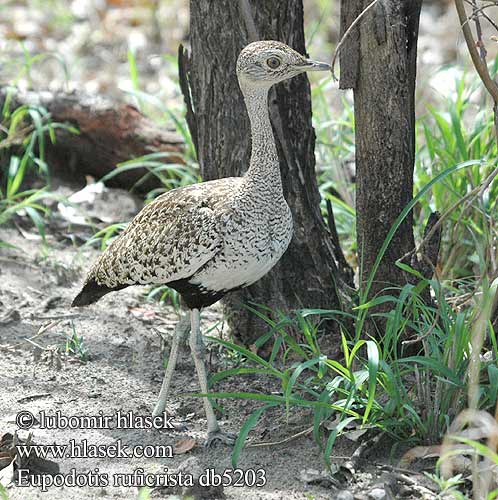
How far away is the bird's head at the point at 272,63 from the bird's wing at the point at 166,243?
0.52 metres

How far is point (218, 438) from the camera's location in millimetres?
3877

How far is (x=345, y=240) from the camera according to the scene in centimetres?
556

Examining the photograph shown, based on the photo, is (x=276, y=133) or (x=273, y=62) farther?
(x=276, y=133)

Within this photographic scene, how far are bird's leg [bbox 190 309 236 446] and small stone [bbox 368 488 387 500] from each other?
678mm

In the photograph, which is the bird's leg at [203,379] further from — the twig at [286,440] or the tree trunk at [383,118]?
the tree trunk at [383,118]

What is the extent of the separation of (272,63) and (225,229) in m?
0.68

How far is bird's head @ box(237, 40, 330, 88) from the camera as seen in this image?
152 inches

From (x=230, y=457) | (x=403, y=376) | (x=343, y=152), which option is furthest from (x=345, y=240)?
(x=230, y=457)

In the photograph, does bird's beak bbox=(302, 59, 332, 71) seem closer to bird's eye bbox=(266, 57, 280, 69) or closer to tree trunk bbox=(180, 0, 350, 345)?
bird's eye bbox=(266, 57, 280, 69)

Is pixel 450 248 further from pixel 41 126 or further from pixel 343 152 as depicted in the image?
pixel 41 126

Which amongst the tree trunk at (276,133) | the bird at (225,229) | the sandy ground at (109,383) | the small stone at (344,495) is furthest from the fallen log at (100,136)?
the small stone at (344,495)

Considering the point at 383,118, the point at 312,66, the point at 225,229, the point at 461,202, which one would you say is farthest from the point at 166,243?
the point at 461,202

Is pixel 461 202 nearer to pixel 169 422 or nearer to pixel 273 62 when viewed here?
pixel 273 62

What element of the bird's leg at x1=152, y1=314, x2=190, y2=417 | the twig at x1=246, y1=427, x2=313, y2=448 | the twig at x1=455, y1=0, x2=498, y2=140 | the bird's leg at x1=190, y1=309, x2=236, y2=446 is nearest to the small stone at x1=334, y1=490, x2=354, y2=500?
the twig at x1=246, y1=427, x2=313, y2=448
